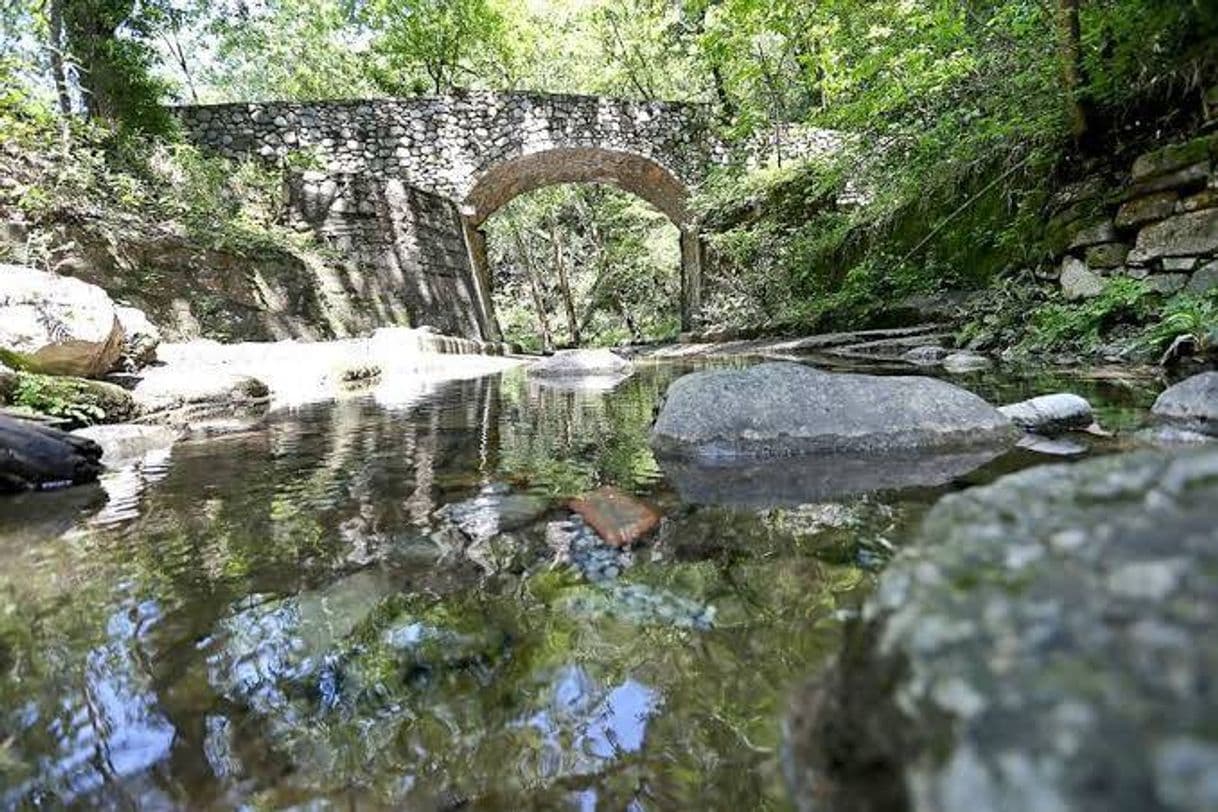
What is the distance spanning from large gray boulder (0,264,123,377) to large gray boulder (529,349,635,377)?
450 centimetres

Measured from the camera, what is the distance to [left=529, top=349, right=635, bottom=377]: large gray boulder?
8.80 m

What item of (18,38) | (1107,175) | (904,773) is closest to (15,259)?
(18,38)

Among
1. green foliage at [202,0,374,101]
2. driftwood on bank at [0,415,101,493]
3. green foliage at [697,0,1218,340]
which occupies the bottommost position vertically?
driftwood on bank at [0,415,101,493]

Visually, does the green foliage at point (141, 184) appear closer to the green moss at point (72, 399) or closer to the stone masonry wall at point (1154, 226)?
the green moss at point (72, 399)

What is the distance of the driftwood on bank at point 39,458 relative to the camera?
3098mm

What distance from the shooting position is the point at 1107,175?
18.9 feet

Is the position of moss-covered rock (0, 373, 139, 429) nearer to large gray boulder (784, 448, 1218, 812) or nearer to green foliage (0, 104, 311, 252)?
green foliage (0, 104, 311, 252)

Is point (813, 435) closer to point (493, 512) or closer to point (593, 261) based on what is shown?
point (493, 512)

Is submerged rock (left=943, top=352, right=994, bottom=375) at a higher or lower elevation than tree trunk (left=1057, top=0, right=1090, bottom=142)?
lower

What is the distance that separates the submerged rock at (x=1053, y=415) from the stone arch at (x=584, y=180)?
41.4 feet

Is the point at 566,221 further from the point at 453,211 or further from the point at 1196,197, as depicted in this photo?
the point at 1196,197

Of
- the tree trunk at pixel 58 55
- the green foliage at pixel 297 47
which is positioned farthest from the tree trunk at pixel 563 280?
the tree trunk at pixel 58 55

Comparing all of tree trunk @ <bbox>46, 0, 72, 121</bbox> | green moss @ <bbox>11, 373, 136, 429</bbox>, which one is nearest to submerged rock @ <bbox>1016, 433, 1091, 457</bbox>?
green moss @ <bbox>11, 373, 136, 429</bbox>

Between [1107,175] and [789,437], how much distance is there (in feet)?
16.0
